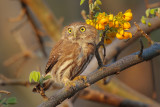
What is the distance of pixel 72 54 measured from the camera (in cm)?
321

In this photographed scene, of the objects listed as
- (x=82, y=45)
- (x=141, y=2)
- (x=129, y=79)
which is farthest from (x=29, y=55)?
(x=141, y=2)

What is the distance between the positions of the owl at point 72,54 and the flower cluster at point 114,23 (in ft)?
2.79

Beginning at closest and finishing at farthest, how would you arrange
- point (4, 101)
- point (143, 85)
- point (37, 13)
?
1. point (4, 101)
2. point (37, 13)
3. point (143, 85)

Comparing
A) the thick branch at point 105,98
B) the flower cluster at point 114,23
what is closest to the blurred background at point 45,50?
the thick branch at point 105,98

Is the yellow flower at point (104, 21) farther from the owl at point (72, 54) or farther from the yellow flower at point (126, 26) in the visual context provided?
the owl at point (72, 54)

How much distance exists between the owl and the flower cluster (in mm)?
851

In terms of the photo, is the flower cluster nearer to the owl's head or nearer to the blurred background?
the owl's head

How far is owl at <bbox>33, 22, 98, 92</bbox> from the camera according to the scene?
10.4 feet

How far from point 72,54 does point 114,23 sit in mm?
1160

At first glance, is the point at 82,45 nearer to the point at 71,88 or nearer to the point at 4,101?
the point at 71,88

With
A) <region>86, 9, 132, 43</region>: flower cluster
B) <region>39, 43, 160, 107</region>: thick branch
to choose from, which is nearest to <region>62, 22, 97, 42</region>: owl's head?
<region>39, 43, 160, 107</region>: thick branch

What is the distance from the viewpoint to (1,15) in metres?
9.13

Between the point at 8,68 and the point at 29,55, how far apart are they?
3.80m

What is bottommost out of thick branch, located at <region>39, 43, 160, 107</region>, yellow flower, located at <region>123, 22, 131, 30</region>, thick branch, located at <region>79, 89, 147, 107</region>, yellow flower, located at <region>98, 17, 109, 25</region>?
thick branch, located at <region>79, 89, 147, 107</region>
